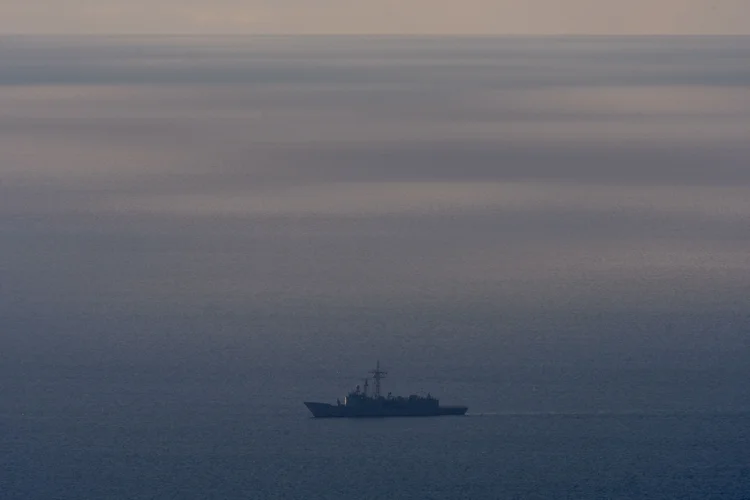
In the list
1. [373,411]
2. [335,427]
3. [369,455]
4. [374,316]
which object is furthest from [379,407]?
[374,316]

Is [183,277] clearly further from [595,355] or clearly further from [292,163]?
[292,163]

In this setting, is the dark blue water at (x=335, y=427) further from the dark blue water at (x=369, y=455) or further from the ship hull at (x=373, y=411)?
the ship hull at (x=373, y=411)

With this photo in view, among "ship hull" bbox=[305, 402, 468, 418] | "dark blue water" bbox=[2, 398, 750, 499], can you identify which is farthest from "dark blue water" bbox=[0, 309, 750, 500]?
"ship hull" bbox=[305, 402, 468, 418]

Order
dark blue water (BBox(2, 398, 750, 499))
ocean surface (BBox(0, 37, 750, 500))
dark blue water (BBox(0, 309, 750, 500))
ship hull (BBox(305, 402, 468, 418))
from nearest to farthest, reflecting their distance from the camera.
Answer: dark blue water (BBox(2, 398, 750, 499)), dark blue water (BBox(0, 309, 750, 500)), ocean surface (BBox(0, 37, 750, 500)), ship hull (BBox(305, 402, 468, 418))

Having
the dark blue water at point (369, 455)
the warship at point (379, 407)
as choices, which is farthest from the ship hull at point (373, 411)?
the dark blue water at point (369, 455)

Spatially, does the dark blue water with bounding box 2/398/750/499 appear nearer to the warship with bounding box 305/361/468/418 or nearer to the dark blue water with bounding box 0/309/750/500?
the dark blue water with bounding box 0/309/750/500

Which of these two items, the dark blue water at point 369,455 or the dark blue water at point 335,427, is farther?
the dark blue water at point 335,427
